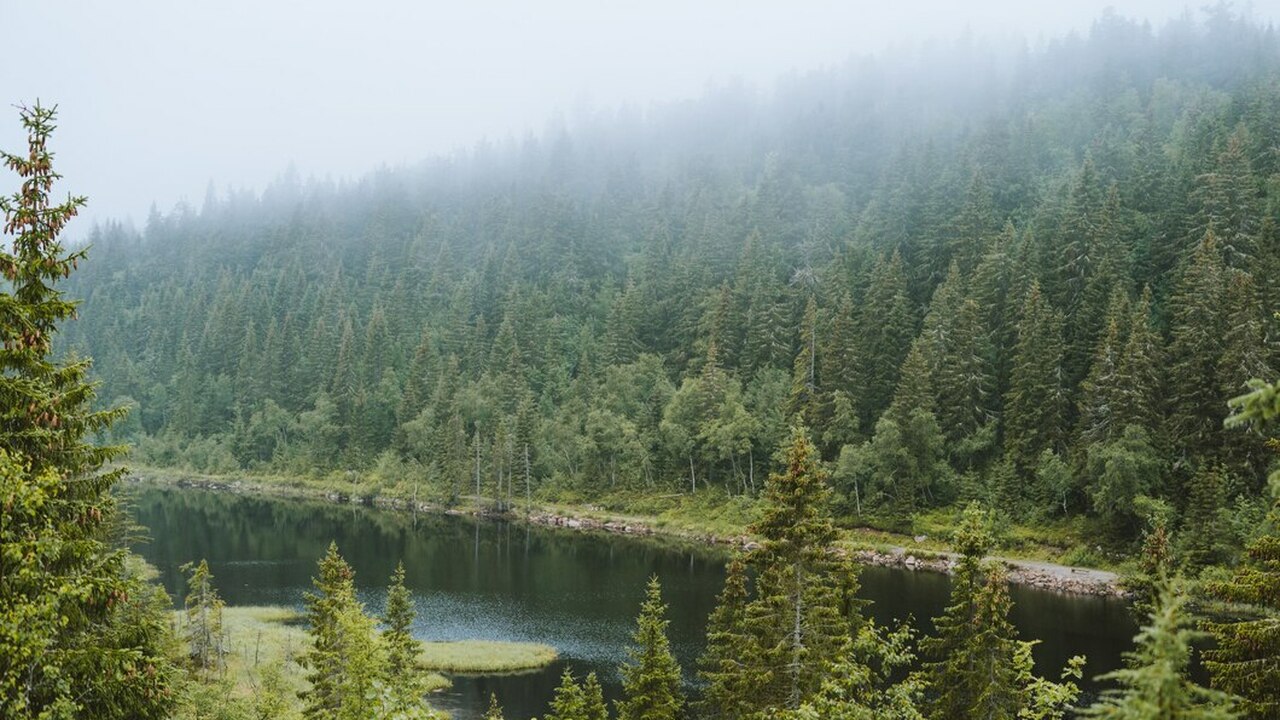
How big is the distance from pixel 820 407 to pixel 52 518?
9265cm

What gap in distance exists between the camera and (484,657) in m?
→ 52.4

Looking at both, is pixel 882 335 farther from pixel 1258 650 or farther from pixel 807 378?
pixel 1258 650

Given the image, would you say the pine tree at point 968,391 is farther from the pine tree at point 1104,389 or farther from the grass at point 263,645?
the grass at point 263,645

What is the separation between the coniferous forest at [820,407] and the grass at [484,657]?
542 cm

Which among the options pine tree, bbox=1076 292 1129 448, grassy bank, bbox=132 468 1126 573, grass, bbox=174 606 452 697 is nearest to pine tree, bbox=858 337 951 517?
grassy bank, bbox=132 468 1126 573

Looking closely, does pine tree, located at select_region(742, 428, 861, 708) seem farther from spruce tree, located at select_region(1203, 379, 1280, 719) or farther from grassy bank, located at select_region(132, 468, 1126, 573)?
grassy bank, located at select_region(132, 468, 1126, 573)

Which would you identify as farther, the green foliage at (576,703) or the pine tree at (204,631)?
the pine tree at (204,631)

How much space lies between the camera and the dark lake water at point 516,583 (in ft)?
171

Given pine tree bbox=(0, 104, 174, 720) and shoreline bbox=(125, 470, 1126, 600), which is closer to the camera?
pine tree bbox=(0, 104, 174, 720)

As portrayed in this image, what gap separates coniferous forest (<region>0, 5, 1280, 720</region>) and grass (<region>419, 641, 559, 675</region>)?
542 cm

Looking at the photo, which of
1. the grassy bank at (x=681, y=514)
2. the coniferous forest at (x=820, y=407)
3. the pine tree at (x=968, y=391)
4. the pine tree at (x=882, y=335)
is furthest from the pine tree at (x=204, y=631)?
the pine tree at (x=882, y=335)

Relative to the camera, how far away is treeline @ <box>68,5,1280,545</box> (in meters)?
77.9

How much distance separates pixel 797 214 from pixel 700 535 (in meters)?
90.2

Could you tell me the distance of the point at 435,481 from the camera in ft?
407
